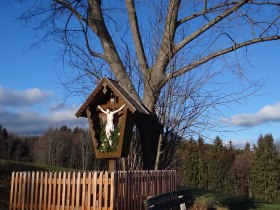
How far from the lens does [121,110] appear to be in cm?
1120

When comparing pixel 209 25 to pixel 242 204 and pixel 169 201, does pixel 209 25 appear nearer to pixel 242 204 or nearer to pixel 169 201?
pixel 169 201

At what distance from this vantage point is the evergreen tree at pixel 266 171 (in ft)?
219

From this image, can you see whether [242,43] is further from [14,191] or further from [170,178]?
[14,191]

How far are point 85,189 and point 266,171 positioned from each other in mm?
62658

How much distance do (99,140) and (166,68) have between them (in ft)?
11.8

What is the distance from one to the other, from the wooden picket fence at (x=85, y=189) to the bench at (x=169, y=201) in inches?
21.3

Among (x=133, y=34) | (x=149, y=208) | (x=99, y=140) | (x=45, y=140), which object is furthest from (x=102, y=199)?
(x=45, y=140)

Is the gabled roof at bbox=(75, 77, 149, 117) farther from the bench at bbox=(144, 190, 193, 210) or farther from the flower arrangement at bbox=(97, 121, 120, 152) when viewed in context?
the bench at bbox=(144, 190, 193, 210)

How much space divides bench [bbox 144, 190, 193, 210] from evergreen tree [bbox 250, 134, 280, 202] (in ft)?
190

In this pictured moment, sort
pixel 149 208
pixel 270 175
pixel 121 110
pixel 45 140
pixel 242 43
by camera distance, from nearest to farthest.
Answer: pixel 149 208, pixel 121 110, pixel 242 43, pixel 270 175, pixel 45 140

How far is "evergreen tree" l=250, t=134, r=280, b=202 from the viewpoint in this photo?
6681 cm

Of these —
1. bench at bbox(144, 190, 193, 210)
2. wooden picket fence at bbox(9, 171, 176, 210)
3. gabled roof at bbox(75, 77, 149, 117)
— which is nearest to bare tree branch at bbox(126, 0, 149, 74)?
gabled roof at bbox(75, 77, 149, 117)

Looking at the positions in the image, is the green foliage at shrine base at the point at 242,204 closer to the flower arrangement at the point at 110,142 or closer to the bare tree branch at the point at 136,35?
the bare tree branch at the point at 136,35

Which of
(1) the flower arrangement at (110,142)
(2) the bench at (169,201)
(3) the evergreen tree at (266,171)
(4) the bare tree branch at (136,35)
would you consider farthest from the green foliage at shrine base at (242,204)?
(3) the evergreen tree at (266,171)
